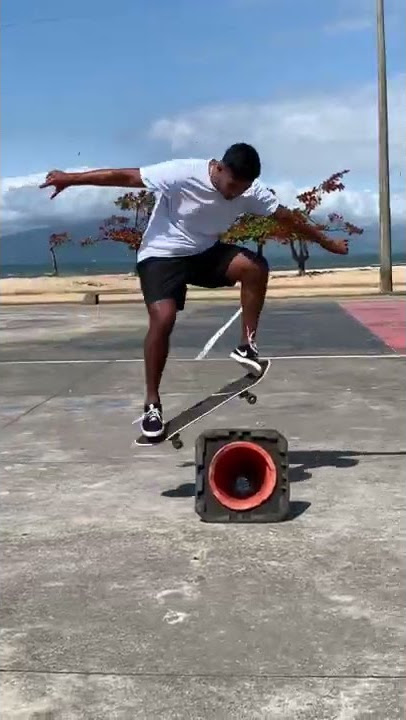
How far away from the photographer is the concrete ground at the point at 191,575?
261 centimetres

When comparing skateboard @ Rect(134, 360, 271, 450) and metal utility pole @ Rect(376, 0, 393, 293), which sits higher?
metal utility pole @ Rect(376, 0, 393, 293)

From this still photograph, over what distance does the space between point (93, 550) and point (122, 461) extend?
5.53ft

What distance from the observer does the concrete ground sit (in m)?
2.61

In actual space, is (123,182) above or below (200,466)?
above

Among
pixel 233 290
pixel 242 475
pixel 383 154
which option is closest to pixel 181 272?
pixel 242 475

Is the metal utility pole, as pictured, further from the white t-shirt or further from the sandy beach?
the white t-shirt

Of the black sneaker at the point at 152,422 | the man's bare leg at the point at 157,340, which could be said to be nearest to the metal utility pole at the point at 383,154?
the man's bare leg at the point at 157,340

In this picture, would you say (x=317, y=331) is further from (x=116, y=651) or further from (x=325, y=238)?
(x=116, y=651)

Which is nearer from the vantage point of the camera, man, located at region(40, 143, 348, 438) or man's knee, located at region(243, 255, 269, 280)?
A: man, located at region(40, 143, 348, 438)

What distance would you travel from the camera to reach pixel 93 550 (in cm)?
386

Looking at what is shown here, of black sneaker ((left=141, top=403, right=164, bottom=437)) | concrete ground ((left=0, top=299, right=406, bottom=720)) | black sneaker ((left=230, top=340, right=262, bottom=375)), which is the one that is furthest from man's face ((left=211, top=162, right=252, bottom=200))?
concrete ground ((left=0, top=299, right=406, bottom=720))

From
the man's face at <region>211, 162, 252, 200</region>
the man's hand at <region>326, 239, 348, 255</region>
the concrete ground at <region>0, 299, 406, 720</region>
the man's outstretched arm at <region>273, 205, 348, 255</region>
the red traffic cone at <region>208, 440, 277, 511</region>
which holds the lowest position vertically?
the concrete ground at <region>0, 299, 406, 720</region>

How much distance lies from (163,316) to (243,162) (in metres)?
0.87

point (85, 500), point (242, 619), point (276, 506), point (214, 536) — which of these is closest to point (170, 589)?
point (242, 619)
